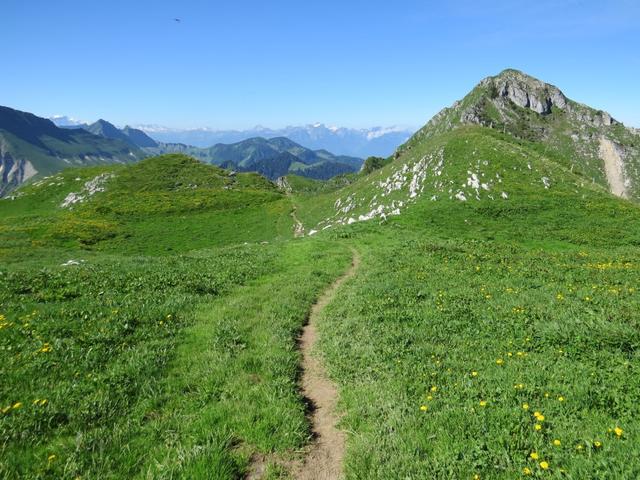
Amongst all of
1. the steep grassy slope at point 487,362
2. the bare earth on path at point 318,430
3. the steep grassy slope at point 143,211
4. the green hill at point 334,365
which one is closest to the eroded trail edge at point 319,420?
the bare earth on path at point 318,430

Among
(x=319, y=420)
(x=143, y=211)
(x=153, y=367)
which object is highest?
(x=153, y=367)

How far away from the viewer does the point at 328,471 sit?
6445mm

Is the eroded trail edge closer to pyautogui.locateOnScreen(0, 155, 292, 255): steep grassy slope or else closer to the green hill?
the green hill

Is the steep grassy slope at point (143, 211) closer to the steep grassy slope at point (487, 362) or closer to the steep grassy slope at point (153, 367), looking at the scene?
the steep grassy slope at point (153, 367)

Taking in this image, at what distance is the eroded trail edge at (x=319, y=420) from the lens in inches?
254

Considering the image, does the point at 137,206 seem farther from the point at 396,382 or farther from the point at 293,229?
the point at 396,382

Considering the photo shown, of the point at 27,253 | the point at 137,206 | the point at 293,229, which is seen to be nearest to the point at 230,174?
the point at 137,206

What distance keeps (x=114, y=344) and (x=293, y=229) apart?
184 ft

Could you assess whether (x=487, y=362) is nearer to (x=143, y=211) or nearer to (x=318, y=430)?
(x=318, y=430)

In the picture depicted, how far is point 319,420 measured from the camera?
8.03 m

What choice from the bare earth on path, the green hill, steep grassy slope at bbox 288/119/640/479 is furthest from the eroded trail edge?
steep grassy slope at bbox 288/119/640/479

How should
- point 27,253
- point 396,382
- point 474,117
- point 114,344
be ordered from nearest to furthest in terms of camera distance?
point 396,382 → point 114,344 → point 27,253 → point 474,117

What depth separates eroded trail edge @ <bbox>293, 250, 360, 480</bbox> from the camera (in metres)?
6.45

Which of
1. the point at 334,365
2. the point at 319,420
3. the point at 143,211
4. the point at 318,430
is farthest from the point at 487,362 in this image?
the point at 143,211
